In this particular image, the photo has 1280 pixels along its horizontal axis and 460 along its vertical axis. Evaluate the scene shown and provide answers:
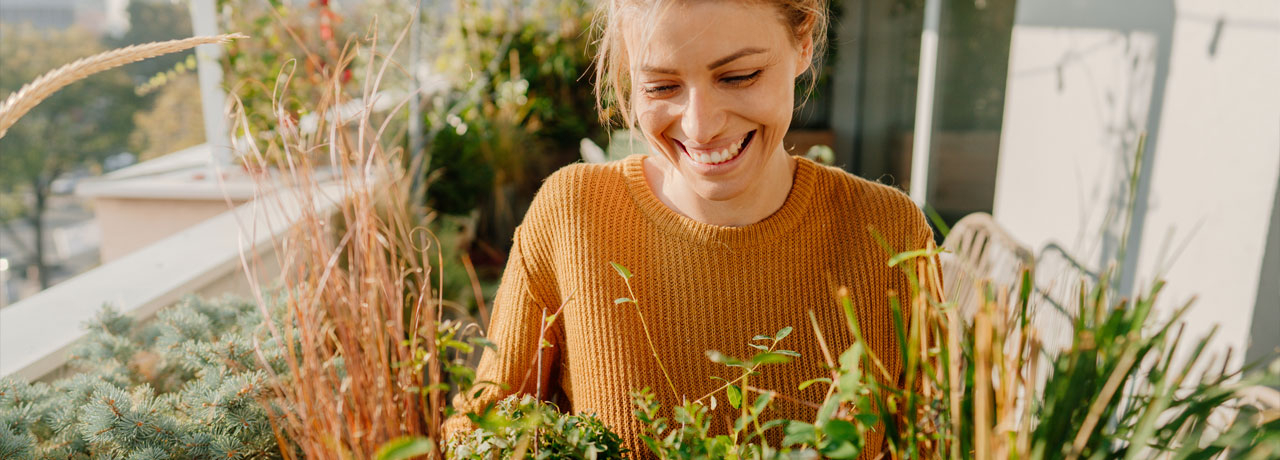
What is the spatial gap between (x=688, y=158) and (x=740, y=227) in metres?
0.19

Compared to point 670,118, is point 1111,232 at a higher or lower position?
lower

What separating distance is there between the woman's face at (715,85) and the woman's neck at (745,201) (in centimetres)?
10

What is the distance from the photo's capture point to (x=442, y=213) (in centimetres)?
504

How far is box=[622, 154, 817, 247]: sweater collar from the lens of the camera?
1.25 meters

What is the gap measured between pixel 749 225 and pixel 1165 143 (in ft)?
4.47

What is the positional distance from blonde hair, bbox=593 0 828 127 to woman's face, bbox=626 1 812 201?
2 cm

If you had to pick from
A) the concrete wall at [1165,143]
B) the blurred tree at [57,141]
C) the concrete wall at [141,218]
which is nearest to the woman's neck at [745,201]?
the concrete wall at [1165,143]

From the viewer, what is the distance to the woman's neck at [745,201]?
4.12ft

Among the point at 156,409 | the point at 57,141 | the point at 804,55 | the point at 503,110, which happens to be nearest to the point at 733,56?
the point at 804,55

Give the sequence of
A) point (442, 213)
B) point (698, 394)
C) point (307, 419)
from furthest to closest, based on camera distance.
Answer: point (442, 213) < point (698, 394) < point (307, 419)

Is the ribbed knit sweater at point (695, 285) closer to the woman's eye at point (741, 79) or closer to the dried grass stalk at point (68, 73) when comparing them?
the woman's eye at point (741, 79)

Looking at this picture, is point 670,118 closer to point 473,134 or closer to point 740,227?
point 740,227

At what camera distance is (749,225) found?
4.13 feet

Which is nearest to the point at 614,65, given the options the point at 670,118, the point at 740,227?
the point at 670,118
